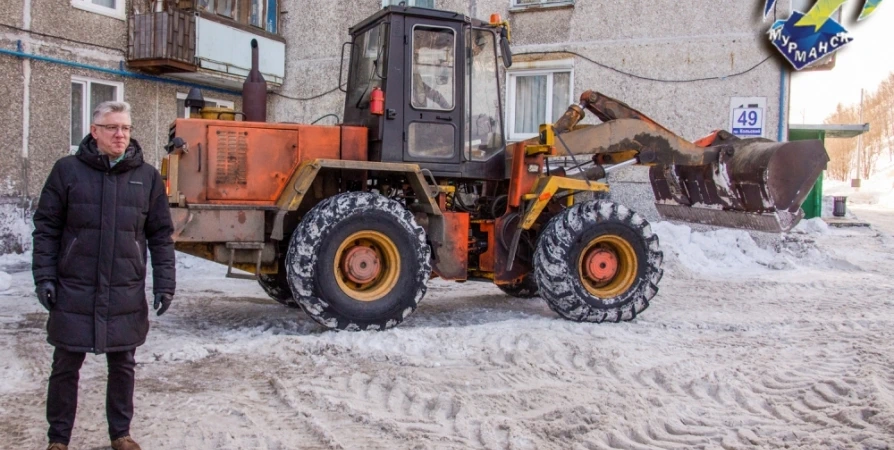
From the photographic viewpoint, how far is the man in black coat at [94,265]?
356cm

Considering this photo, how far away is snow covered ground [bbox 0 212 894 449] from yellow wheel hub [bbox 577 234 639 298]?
0.41 meters

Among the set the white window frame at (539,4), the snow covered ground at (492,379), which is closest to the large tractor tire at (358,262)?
the snow covered ground at (492,379)

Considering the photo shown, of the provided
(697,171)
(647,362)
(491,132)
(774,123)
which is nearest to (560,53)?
(774,123)

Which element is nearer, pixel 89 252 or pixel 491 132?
pixel 89 252

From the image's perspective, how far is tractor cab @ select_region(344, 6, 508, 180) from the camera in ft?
22.3

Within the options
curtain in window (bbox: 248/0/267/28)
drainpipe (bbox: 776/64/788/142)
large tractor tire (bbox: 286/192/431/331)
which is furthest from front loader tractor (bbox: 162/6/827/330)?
curtain in window (bbox: 248/0/267/28)

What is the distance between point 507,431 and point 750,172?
4.90 m

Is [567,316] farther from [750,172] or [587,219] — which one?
[750,172]

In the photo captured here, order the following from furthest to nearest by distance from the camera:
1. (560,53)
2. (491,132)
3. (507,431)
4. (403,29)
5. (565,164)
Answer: (560,53), (565,164), (491,132), (403,29), (507,431)

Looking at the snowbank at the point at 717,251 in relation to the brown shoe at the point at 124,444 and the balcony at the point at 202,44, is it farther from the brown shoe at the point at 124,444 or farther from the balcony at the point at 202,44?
the brown shoe at the point at 124,444

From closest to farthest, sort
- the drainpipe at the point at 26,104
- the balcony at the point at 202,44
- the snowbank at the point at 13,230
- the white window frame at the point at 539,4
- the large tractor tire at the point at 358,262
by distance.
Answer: the large tractor tire at the point at 358,262, the snowbank at the point at 13,230, the drainpipe at the point at 26,104, the balcony at the point at 202,44, the white window frame at the point at 539,4

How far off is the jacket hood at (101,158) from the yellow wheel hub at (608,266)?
14.5ft

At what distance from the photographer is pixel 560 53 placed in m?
14.3

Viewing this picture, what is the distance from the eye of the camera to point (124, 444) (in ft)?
12.0
